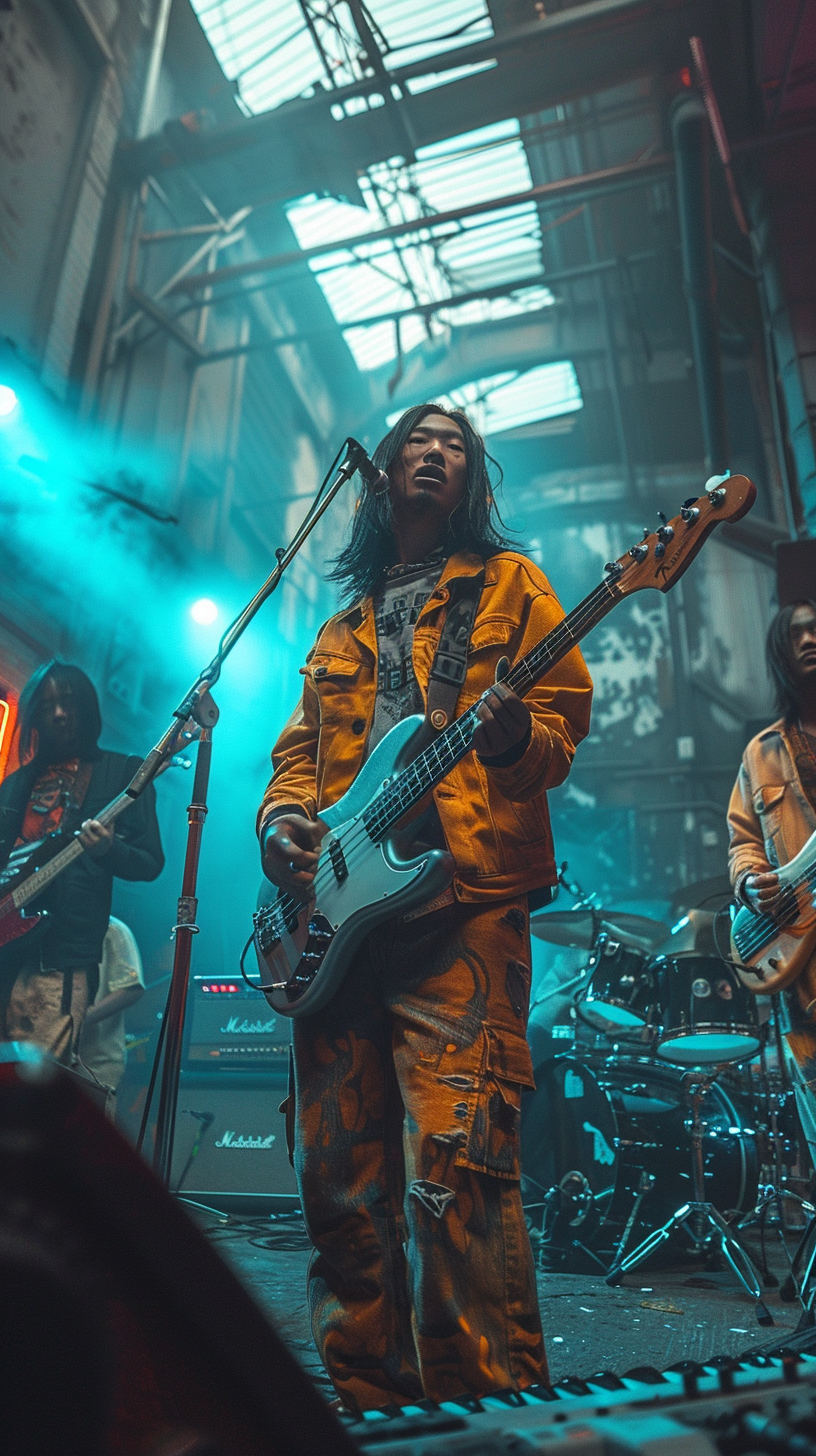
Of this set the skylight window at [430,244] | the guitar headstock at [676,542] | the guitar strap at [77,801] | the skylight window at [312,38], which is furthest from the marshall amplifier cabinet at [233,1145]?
the skylight window at [312,38]

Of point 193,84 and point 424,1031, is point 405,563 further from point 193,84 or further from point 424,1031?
point 193,84

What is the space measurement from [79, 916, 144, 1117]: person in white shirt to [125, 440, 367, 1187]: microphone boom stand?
5.15 feet

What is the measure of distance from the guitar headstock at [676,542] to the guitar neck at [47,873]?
9.17 ft

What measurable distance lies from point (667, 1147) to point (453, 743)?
343 centimetres

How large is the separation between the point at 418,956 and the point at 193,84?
11074mm

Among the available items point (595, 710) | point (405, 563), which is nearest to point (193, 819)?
point (405, 563)

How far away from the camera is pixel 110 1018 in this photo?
4.90 meters

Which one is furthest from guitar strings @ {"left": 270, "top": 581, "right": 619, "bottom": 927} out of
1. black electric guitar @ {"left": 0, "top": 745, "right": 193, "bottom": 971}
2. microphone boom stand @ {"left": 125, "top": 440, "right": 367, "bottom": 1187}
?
black electric guitar @ {"left": 0, "top": 745, "right": 193, "bottom": 971}

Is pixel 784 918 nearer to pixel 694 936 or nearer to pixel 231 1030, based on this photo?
pixel 694 936

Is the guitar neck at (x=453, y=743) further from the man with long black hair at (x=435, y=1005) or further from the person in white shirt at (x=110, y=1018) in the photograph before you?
the person in white shirt at (x=110, y=1018)

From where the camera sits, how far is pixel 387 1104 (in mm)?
2045

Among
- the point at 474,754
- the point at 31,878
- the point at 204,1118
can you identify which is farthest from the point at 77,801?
the point at 474,754

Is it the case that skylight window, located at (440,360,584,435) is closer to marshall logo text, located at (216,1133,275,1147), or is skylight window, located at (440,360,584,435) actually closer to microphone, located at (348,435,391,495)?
marshall logo text, located at (216,1133,275,1147)

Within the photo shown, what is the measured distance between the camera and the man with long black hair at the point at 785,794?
296 cm
